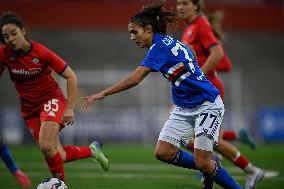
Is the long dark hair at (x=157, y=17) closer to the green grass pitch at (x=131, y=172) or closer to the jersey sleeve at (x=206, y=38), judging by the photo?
the jersey sleeve at (x=206, y=38)

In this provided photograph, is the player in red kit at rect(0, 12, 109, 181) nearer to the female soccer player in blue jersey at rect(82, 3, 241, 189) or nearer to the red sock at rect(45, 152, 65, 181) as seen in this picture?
the red sock at rect(45, 152, 65, 181)

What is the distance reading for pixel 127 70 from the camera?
1842cm

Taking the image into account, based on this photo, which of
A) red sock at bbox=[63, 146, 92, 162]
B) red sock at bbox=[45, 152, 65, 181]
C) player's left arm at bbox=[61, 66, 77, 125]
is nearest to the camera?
player's left arm at bbox=[61, 66, 77, 125]

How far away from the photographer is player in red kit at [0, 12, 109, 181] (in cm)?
684

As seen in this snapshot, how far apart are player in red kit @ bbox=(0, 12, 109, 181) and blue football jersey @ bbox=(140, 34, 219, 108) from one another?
103 cm

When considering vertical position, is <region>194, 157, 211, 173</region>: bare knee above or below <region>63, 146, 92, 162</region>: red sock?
above

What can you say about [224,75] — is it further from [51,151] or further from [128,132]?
[51,151]

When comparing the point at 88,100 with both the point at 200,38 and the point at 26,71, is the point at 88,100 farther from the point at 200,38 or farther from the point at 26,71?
the point at 200,38

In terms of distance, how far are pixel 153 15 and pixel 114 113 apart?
32.5 ft

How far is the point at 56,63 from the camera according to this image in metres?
6.95

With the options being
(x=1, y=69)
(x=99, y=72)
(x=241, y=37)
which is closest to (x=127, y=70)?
(x=99, y=72)

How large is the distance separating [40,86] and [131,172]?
2950 millimetres

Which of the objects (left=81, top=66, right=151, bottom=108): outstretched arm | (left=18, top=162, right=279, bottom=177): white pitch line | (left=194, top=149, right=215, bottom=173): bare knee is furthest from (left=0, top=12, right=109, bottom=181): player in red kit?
(left=18, top=162, right=279, bottom=177): white pitch line

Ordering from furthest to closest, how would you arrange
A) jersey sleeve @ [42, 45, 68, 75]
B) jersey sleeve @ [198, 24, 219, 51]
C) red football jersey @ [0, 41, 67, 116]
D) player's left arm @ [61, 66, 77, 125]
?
jersey sleeve @ [198, 24, 219, 51], red football jersey @ [0, 41, 67, 116], jersey sleeve @ [42, 45, 68, 75], player's left arm @ [61, 66, 77, 125]
